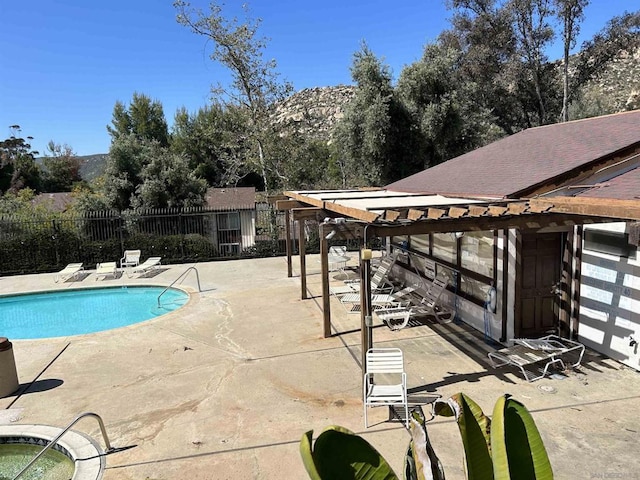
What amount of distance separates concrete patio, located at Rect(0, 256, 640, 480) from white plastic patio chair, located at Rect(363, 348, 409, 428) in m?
0.32

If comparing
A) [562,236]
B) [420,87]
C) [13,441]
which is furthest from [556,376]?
[420,87]

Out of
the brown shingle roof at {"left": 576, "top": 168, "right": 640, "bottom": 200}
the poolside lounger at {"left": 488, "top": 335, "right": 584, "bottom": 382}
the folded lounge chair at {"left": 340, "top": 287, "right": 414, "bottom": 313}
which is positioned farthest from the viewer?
the folded lounge chair at {"left": 340, "top": 287, "right": 414, "bottom": 313}

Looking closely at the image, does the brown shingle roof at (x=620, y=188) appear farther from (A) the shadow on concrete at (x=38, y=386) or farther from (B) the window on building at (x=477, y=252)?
(A) the shadow on concrete at (x=38, y=386)

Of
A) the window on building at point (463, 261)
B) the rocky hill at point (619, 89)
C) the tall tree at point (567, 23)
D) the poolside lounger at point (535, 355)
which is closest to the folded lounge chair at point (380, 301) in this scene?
the window on building at point (463, 261)

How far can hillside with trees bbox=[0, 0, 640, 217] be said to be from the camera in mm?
21625

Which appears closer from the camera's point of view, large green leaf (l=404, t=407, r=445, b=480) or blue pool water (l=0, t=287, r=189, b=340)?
large green leaf (l=404, t=407, r=445, b=480)

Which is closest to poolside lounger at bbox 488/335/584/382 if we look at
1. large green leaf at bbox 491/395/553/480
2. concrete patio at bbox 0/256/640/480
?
concrete patio at bbox 0/256/640/480

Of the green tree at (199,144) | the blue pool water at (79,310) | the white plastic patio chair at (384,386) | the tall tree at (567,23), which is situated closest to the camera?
the white plastic patio chair at (384,386)

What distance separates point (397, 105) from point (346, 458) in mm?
21135

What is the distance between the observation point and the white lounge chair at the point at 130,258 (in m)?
17.1

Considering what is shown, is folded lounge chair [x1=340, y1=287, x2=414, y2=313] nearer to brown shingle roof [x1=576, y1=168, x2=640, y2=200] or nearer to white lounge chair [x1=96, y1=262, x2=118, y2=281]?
brown shingle roof [x1=576, y1=168, x2=640, y2=200]

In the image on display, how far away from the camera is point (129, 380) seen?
7453mm

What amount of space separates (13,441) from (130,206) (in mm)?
19081

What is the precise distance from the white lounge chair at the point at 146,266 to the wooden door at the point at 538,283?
13.1 m
